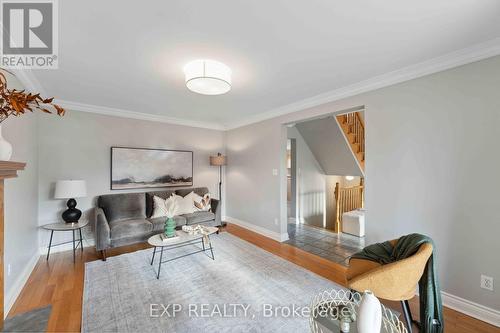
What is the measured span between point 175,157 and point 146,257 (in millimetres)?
2134

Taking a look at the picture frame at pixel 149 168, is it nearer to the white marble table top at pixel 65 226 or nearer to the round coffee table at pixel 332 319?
the white marble table top at pixel 65 226

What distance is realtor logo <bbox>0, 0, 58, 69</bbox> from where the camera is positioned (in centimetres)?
149

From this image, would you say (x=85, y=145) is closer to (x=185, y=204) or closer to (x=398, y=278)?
(x=185, y=204)

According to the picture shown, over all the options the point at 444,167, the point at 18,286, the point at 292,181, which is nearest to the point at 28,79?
the point at 18,286

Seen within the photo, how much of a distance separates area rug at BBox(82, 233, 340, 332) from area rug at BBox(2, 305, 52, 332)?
0.28m

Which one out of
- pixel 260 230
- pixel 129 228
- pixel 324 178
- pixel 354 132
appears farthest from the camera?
pixel 324 178

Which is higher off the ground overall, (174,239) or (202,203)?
(202,203)

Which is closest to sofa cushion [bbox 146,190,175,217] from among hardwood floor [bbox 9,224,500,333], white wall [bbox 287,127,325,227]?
hardwood floor [bbox 9,224,500,333]

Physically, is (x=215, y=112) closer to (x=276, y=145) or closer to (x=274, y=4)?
(x=276, y=145)

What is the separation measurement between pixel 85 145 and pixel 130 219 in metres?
1.50

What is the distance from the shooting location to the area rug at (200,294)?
185 centimetres

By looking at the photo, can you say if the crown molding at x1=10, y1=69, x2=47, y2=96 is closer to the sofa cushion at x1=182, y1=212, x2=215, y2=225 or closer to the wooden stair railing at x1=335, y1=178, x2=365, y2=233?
the sofa cushion at x1=182, y1=212, x2=215, y2=225

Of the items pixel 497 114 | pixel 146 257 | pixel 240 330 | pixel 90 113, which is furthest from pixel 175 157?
pixel 497 114

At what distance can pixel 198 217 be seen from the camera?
406cm
